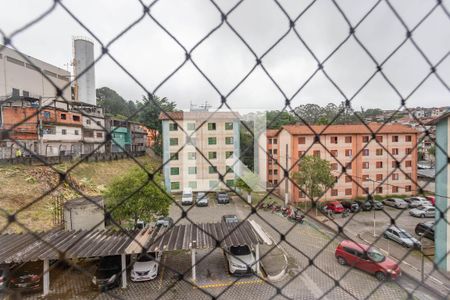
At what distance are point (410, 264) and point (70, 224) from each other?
5358 mm

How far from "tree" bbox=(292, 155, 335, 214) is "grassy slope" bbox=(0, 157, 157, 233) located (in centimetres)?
352

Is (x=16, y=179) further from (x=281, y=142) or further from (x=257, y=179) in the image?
(x=281, y=142)

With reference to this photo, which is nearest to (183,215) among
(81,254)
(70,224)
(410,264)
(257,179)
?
(81,254)

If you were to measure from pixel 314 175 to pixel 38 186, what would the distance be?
20.5ft

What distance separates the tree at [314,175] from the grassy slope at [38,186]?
3517 millimetres

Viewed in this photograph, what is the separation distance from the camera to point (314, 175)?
621cm

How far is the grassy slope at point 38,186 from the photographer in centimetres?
494

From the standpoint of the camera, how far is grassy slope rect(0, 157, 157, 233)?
494cm

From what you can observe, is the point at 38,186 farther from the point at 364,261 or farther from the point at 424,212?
the point at 424,212

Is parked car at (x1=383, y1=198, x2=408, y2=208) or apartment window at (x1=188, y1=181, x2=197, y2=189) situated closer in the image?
apartment window at (x1=188, y1=181, x2=197, y2=189)


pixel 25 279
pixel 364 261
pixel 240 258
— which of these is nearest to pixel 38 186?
pixel 25 279

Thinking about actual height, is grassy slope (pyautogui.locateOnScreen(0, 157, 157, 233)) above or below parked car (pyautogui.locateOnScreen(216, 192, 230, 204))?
above

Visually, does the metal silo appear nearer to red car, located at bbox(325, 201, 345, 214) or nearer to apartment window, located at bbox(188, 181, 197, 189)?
apartment window, located at bbox(188, 181, 197, 189)

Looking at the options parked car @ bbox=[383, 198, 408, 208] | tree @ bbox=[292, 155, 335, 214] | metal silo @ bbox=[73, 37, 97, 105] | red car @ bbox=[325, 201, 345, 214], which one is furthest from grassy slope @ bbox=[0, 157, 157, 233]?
parked car @ bbox=[383, 198, 408, 208]
